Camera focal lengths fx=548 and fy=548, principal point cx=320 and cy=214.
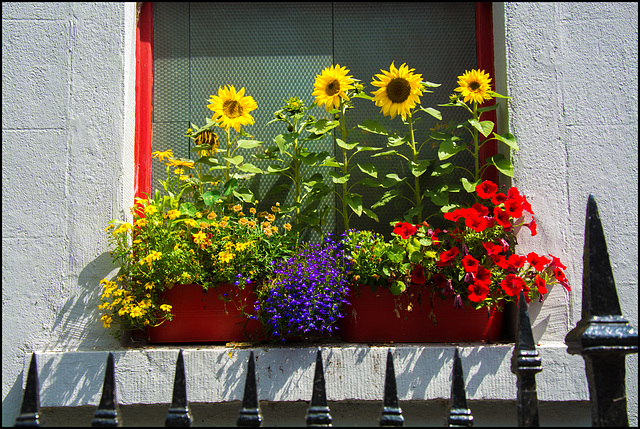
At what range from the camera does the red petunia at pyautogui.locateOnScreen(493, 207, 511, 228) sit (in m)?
2.66

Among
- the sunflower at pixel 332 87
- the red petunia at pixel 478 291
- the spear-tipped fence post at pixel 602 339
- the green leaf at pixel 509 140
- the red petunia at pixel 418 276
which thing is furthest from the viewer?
the sunflower at pixel 332 87

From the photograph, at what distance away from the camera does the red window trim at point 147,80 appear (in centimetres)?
314

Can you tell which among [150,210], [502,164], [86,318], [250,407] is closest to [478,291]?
[502,164]

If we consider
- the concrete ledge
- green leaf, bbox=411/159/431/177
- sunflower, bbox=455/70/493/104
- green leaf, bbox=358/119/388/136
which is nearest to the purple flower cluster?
the concrete ledge

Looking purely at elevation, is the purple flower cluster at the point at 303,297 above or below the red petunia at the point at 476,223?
below

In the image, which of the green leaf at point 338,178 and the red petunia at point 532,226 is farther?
the green leaf at point 338,178

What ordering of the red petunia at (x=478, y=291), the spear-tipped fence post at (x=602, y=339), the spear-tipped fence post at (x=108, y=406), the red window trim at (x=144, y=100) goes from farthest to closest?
the red window trim at (x=144, y=100) < the red petunia at (x=478, y=291) < the spear-tipped fence post at (x=108, y=406) < the spear-tipped fence post at (x=602, y=339)

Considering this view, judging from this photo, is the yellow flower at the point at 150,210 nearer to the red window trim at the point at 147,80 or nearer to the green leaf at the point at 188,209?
the green leaf at the point at 188,209

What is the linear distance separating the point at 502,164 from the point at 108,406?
220 centimetres

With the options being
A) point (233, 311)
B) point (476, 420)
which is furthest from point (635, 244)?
point (233, 311)

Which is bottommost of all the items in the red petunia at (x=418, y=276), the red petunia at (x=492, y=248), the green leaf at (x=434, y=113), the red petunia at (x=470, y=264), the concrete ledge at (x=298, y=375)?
the concrete ledge at (x=298, y=375)

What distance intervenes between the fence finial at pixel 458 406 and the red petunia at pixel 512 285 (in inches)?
43.3

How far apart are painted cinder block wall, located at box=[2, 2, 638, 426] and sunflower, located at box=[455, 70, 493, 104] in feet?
0.50

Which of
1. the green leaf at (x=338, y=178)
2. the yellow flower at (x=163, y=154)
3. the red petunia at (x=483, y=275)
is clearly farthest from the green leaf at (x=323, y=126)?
the red petunia at (x=483, y=275)
